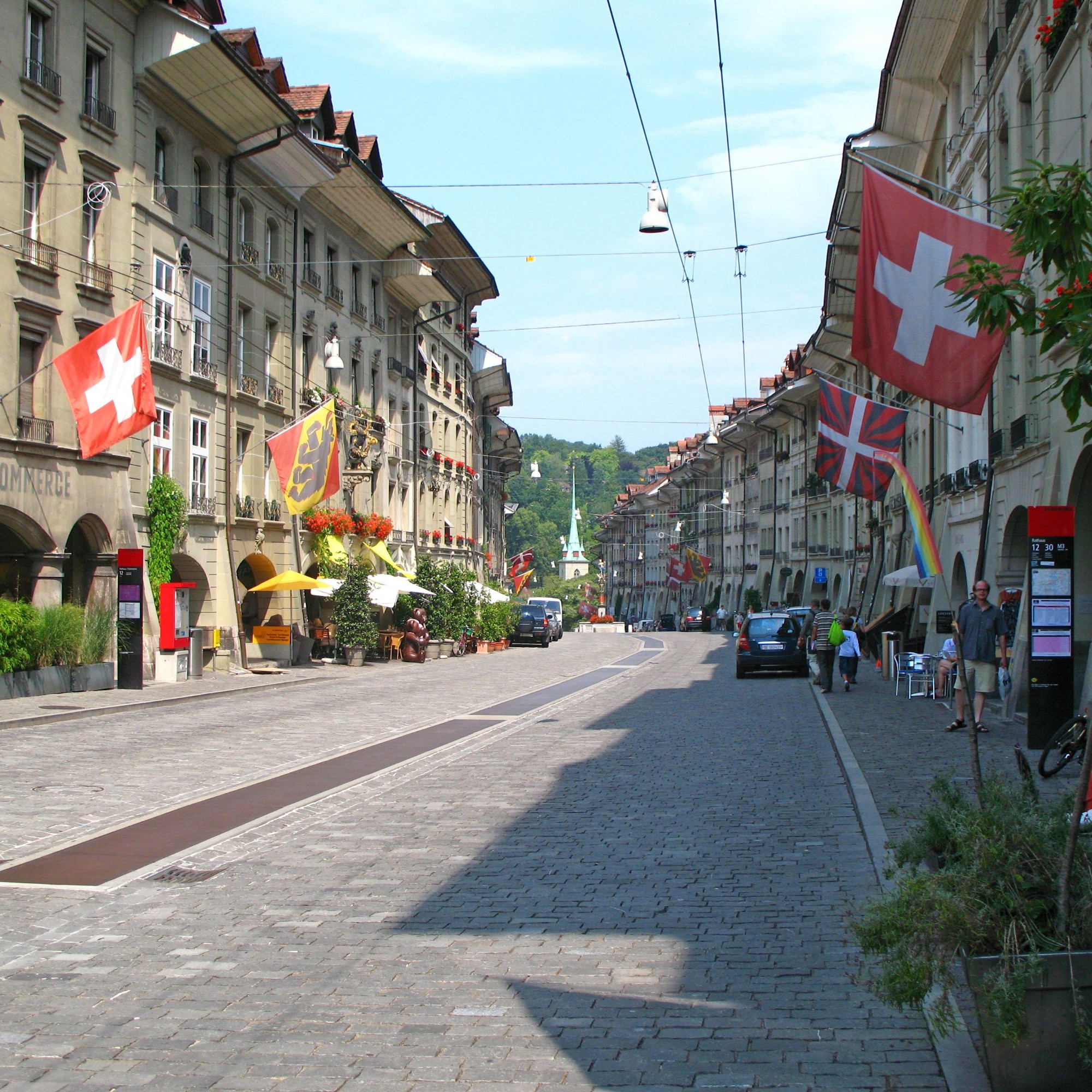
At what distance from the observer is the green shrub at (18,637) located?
72.5 feet

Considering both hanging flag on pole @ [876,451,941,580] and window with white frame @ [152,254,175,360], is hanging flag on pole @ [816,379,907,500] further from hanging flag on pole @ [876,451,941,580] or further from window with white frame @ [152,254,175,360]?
hanging flag on pole @ [876,451,941,580]

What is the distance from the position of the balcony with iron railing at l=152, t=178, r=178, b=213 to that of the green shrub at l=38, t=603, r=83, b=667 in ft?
31.8

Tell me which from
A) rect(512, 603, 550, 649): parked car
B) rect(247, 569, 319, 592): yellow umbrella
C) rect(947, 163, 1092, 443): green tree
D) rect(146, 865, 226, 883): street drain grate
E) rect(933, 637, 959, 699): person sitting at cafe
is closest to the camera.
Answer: rect(947, 163, 1092, 443): green tree

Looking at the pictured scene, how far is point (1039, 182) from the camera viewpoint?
5.20 metres

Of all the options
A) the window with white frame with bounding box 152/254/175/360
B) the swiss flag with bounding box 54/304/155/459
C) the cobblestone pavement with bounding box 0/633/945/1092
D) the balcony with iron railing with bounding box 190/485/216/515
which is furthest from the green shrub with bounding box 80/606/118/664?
the cobblestone pavement with bounding box 0/633/945/1092

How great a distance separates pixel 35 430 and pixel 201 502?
23.6 ft

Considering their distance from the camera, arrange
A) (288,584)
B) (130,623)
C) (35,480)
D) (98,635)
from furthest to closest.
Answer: (288,584) < (130,623) < (98,635) < (35,480)

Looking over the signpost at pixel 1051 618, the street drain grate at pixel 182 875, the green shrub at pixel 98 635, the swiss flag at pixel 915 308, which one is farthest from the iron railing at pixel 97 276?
the street drain grate at pixel 182 875

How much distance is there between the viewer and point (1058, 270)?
17.2 ft

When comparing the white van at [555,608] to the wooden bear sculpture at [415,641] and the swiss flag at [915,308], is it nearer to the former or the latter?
the wooden bear sculpture at [415,641]

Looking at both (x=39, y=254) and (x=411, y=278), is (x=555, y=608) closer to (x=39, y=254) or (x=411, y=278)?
(x=411, y=278)

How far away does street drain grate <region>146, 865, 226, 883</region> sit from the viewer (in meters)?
8.52

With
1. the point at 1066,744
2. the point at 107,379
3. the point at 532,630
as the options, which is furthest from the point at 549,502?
the point at 1066,744

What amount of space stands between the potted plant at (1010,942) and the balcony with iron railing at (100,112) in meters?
25.2
